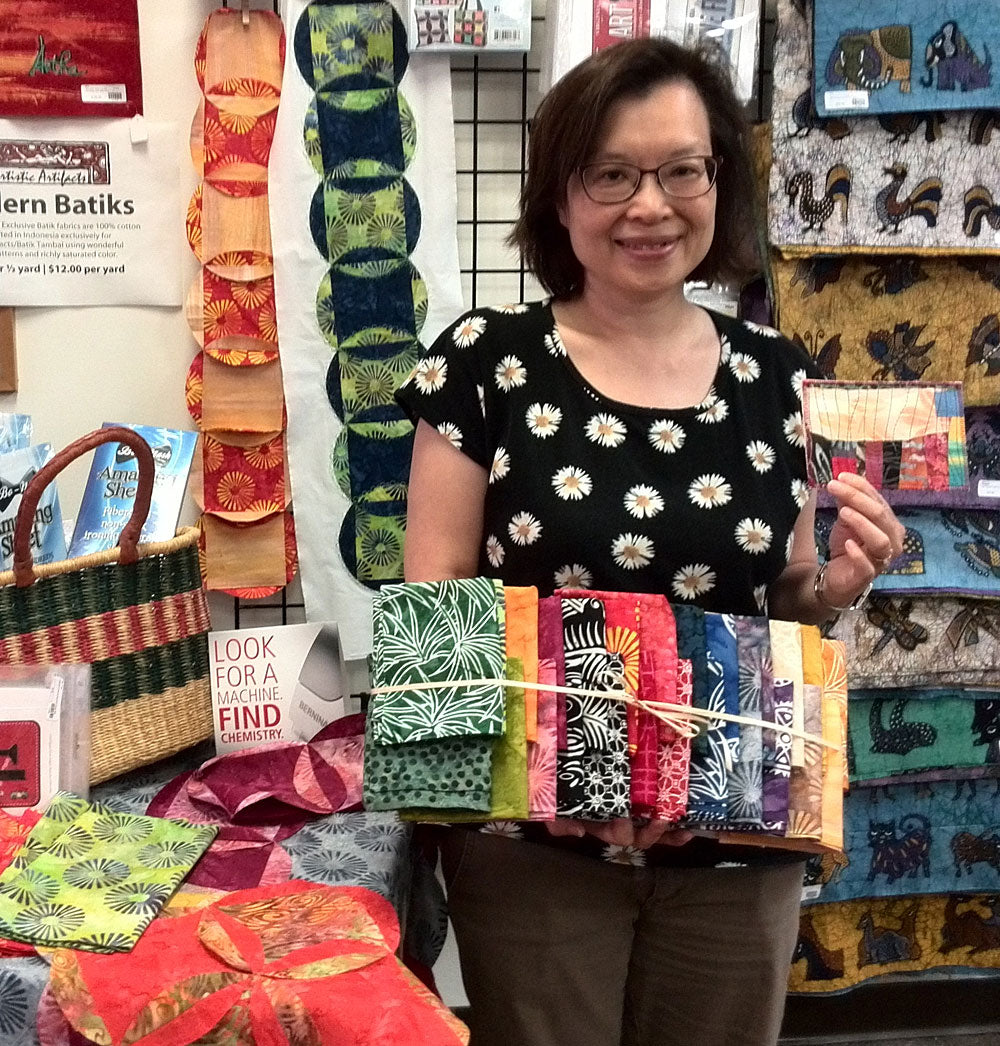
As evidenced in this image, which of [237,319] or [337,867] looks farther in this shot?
[237,319]

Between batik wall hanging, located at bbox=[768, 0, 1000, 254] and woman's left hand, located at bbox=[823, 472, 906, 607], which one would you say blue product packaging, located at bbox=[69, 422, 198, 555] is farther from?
batik wall hanging, located at bbox=[768, 0, 1000, 254]

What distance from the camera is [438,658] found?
96 centimetres

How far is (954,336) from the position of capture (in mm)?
1654

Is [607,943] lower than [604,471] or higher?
lower

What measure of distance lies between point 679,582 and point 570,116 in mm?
489

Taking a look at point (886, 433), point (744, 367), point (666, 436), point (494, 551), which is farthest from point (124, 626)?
point (886, 433)

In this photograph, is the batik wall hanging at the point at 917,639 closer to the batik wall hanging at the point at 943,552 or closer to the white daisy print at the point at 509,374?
the batik wall hanging at the point at 943,552

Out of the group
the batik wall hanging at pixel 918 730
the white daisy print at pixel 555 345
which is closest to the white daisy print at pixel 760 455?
the white daisy print at pixel 555 345

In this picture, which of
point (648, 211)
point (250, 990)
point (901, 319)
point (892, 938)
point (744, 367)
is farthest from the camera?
point (892, 938)

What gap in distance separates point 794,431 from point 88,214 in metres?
1.17

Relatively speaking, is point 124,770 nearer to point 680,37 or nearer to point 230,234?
point 230,234

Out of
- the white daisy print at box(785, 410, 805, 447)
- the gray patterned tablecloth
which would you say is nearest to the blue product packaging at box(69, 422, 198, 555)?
the gray patterned tablecloth

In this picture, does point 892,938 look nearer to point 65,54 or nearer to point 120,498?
point 120,498

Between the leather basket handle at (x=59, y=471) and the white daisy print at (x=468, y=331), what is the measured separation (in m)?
0.39
